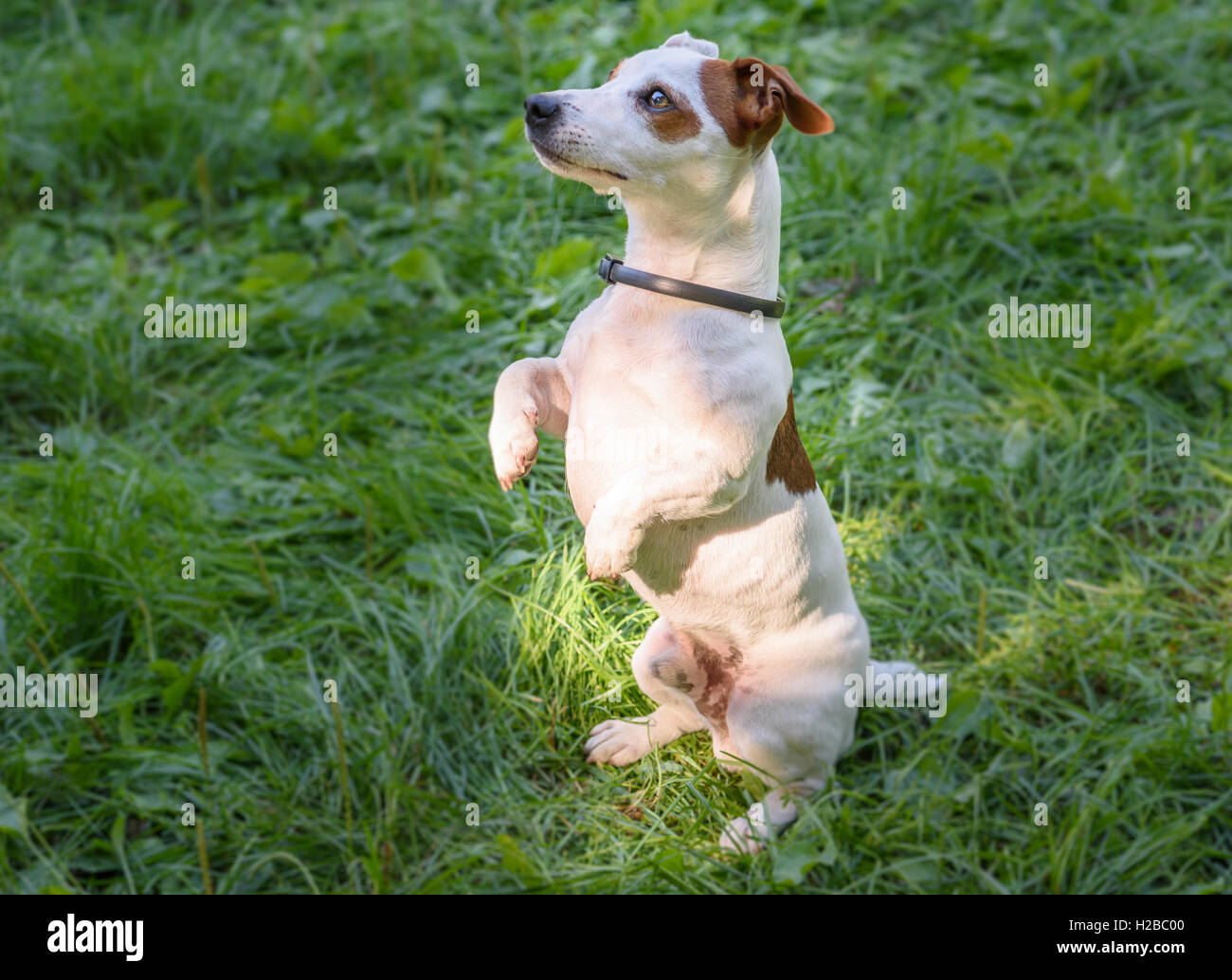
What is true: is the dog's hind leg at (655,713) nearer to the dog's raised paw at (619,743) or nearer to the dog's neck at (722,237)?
the dog's raised paw at (619,743)

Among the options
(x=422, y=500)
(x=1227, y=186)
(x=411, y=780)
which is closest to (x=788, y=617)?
(x=411, y=780)

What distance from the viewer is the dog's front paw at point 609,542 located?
250 centimetres

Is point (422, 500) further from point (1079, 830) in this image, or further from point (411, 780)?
point (1079, 830)

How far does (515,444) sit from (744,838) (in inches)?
49.2

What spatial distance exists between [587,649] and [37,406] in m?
2.54

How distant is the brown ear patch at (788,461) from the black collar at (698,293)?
26 cm

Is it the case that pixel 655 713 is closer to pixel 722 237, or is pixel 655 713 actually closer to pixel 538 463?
pixel 538 463

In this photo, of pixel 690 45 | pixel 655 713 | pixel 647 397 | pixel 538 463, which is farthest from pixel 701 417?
pixel 538 463

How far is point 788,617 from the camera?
2.90 metres

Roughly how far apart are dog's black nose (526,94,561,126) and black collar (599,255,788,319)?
39 centimetres

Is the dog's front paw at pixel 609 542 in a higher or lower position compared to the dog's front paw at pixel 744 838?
higher

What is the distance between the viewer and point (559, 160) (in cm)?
234

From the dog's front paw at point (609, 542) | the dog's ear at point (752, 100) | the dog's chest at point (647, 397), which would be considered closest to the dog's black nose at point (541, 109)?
the dog's ear at point (752, 100)

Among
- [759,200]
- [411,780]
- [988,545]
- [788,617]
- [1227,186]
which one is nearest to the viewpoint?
[759,200]
